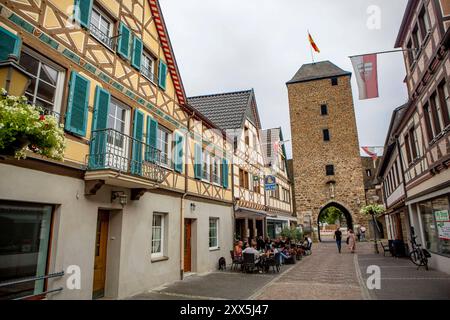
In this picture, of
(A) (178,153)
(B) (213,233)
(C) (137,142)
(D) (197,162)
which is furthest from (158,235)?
(B) (213,233)

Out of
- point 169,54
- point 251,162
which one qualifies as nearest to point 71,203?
point 169,54

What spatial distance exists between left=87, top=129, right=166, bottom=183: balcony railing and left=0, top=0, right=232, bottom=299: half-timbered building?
31mm

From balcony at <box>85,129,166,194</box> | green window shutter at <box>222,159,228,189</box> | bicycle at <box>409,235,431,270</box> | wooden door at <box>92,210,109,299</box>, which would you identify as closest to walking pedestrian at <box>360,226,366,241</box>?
bicycle at <box>409,235,431,270</box>

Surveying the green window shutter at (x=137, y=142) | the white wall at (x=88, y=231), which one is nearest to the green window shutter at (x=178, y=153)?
the white wall at (x=88, y=231)

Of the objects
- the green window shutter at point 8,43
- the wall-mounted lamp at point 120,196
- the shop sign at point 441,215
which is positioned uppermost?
the green window shutter at point 8,43

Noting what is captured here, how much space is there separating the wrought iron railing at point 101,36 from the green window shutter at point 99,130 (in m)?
1.43

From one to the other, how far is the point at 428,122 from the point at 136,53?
31.4 feet

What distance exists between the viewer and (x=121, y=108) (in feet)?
26.8

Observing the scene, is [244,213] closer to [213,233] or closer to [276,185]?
[213,233]

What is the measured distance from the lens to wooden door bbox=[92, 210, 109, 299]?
23.2 feet

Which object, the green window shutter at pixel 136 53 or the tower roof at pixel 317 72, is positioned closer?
the green window shutter at pixel 136 53

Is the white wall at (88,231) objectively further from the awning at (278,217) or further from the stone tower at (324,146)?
the stone tower at (324,146)

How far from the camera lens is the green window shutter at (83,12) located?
6797mm
